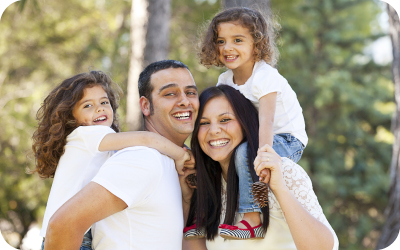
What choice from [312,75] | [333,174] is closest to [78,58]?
[312,75]

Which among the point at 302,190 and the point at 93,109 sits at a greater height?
the point at 93,109

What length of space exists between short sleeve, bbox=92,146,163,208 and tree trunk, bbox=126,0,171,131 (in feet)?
12.2

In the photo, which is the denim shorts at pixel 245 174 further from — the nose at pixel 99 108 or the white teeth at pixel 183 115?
the nose at pixel 99 108

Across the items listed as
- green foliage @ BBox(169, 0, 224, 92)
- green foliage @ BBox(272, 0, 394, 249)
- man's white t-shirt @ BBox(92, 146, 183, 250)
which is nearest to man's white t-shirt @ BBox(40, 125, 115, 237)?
man's white t-shirt @ BBox(92, 146, 183, 250)

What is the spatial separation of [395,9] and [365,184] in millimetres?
9707

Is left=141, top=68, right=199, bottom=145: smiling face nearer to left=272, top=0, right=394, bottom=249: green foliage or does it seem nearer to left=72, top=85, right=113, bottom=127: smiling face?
left=72, top=85, right=113, bottom=127: smiling face

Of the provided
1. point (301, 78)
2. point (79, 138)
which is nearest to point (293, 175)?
point (79, 138)

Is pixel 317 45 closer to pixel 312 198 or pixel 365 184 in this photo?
pixel 365 184

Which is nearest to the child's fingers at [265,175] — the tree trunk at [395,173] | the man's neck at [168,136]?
the man's neck at [168,136]

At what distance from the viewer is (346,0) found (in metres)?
15.7

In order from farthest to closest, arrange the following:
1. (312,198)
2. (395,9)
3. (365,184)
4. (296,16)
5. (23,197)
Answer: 1. (365,184)
2. (296,16)
3. (23,197)
4. (395,9)
5. (312,198)

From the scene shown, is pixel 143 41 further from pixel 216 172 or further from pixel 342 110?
pixel 342 110

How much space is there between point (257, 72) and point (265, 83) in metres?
0.17

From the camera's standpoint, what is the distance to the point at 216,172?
3.20m
